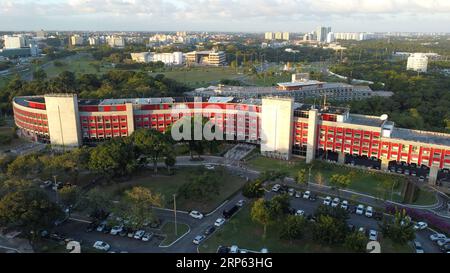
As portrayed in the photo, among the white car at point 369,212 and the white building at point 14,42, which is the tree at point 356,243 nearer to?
the white car at point 369,212

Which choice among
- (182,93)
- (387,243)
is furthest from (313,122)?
(182,93)

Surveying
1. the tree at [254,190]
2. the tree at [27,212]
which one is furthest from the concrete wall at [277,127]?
the tree at [27,212]

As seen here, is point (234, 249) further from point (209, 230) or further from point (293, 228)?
point (293, 228)

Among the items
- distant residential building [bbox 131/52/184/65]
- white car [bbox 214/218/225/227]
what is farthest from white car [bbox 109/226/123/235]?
distant residential building [bbox 131/52/184/65]

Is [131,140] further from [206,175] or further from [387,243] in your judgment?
[387,243]

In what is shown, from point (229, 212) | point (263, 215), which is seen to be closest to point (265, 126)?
point (229, 212)

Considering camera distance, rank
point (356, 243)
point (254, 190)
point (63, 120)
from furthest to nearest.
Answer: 1. point (63, 120)
2. point (254, 190)
3. point (356, 243)
